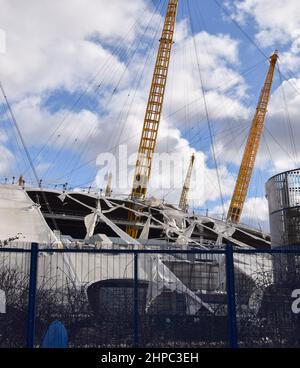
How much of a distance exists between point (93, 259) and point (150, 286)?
5.13 feet

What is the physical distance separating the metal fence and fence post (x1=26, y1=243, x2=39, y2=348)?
0.06 ft

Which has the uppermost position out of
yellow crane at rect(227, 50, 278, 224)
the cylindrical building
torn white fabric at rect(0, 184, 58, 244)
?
yellow crane at rect(227, 50, 278, 224)

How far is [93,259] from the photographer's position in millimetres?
11742

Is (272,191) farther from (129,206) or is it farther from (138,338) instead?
(129,206)

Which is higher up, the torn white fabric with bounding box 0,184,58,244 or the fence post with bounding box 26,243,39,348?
the torn white fabric with bounding box 0,184,58,244

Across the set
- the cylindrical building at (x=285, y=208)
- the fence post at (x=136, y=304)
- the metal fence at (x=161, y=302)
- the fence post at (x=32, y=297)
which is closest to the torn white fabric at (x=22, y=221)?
the cylindrical building at (x=285, y=208)

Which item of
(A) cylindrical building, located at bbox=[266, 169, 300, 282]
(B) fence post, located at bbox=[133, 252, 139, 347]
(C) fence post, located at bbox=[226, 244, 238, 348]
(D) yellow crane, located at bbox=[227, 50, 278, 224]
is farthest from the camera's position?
(D) yellow crane, located at bbox=[227, 50, 278, 224]

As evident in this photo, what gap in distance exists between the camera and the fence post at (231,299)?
956 cm

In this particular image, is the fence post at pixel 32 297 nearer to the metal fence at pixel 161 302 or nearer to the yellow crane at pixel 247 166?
the metal fence at pixel 161 302

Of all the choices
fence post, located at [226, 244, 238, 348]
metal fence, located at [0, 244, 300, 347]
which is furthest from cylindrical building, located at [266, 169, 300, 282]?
fence post, located at [226, 244, 238, 348]

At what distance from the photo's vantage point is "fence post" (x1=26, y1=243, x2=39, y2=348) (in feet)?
31.8

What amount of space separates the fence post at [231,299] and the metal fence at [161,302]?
0.02m

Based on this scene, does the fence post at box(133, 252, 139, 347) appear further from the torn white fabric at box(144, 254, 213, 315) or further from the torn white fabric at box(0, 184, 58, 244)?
the torn white fabric at box(0, 184, 58, 244)
